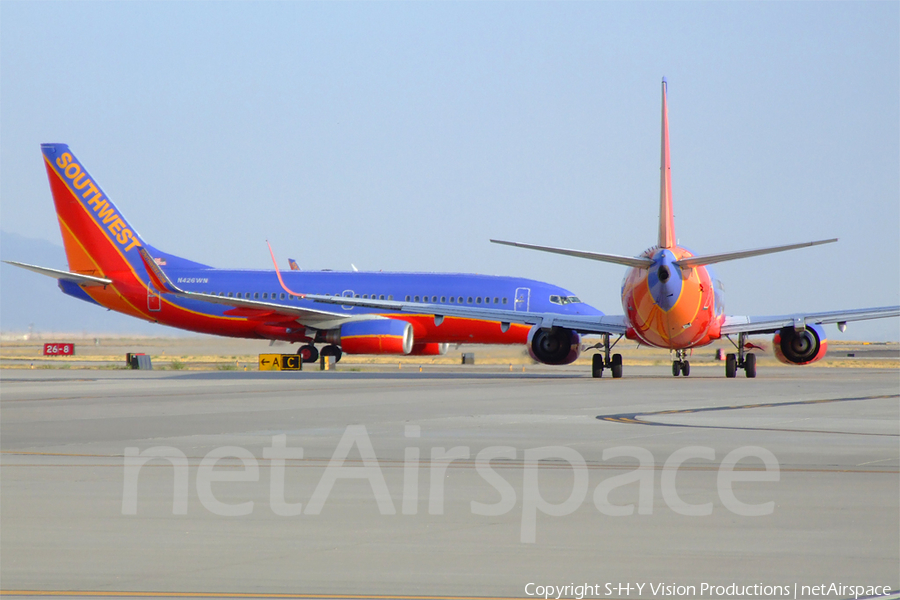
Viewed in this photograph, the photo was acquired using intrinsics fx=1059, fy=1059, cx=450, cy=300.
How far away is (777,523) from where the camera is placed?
787 centimetres

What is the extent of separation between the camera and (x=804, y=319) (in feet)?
102

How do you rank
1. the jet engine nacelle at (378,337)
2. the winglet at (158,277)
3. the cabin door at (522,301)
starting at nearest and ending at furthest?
the jet engine nacelle at (378,337) → the winglet at (158,277) → the cabin door at (522,301)

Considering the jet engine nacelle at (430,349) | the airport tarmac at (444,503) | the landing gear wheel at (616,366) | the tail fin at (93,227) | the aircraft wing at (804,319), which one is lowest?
the airport tarmac at (444,503)

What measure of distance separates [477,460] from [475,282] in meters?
30.2

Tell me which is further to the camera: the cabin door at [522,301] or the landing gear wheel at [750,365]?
the cabin door at [522,301]

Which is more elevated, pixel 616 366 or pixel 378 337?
pixel 378 337

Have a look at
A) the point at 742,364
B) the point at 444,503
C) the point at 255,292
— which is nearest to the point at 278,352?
the point at 255,292

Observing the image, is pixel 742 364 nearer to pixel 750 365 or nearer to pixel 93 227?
pixel 750 365

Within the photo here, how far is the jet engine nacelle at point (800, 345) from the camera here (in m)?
30.6

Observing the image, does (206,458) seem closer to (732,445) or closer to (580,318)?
(732,445)

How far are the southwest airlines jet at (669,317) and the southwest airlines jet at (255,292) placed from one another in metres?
5.89

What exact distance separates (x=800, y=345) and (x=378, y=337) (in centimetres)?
1448

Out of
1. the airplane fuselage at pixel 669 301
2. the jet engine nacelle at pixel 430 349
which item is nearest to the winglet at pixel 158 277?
the jet engine nacelle at pixel 430 349

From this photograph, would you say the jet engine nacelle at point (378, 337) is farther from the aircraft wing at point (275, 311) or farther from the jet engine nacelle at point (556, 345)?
the jet engine nacelle at point (556, 345)
